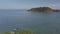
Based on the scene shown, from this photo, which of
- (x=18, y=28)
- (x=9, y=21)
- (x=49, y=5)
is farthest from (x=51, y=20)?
(x=9, y=21)

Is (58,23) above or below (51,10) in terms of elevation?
below

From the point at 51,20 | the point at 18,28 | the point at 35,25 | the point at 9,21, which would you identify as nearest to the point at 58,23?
the point at 51,20

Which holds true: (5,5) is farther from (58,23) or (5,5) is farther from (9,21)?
(58,23)

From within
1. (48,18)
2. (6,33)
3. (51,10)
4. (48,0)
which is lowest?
(6,33)

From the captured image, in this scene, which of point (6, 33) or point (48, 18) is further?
point (48, 18)

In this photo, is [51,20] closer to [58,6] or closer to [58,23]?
[58,23]

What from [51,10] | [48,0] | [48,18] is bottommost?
[48,18]
